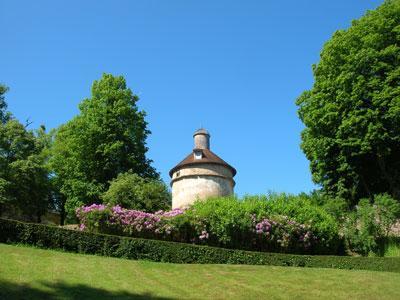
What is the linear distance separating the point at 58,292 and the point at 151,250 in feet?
26.3

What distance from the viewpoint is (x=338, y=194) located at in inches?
1254

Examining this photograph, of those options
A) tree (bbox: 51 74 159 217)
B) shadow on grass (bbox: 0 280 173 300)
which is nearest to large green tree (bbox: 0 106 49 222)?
tree (bbox: 51 74 159 217)

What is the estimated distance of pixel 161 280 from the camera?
56.1 ft

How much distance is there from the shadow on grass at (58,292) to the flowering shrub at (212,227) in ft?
35.8

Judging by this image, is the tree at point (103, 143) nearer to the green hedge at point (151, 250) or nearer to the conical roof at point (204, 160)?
the conical roof at point (204, 160)

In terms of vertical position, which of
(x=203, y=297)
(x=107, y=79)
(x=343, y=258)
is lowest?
(x=203, y=297)

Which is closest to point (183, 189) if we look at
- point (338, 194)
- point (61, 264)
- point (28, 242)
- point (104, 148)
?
point (104, 148)

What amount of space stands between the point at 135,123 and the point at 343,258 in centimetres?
2207

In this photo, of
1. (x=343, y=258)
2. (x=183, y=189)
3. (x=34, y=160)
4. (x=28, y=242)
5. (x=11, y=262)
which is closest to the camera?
(x=11, y=262)

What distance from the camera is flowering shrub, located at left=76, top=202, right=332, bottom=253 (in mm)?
26234

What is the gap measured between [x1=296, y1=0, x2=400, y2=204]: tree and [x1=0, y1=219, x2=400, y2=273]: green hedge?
9015mm

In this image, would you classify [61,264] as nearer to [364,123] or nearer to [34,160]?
[364,123]

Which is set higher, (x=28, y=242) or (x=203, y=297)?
(x=28, y=242)

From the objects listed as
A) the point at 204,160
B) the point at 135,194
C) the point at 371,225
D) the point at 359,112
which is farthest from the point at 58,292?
the point at 359,112
